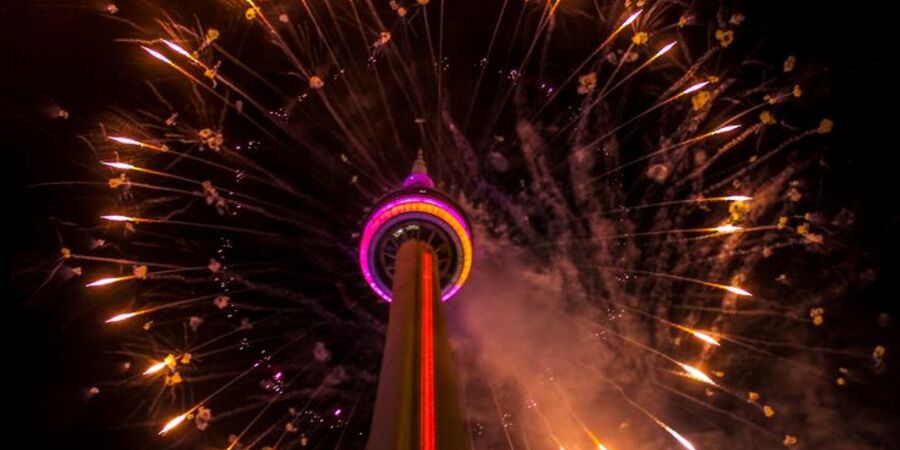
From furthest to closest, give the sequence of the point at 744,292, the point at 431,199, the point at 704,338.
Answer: the point at 431,199 → the point at 704,338 → the point at 744,292

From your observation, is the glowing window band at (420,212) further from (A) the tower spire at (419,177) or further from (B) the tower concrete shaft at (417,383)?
(B) the tower concrete shaft at (417,383)

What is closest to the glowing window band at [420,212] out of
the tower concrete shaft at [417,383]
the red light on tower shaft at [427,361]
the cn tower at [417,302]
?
the cn tower at [417,302]

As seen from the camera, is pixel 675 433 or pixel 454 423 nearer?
pixel 454 423

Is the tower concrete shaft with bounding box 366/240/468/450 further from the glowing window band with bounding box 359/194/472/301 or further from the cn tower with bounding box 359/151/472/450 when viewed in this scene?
the glowing window band with bounding box 359/194/472/301

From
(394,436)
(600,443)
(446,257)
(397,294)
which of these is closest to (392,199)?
(446,257)

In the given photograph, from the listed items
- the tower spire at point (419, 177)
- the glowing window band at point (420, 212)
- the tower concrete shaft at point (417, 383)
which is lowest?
the tower concrete shaft at point (417, 383)

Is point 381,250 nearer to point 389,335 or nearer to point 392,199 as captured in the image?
point 392,199

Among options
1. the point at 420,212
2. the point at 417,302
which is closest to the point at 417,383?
the point at 417,302
